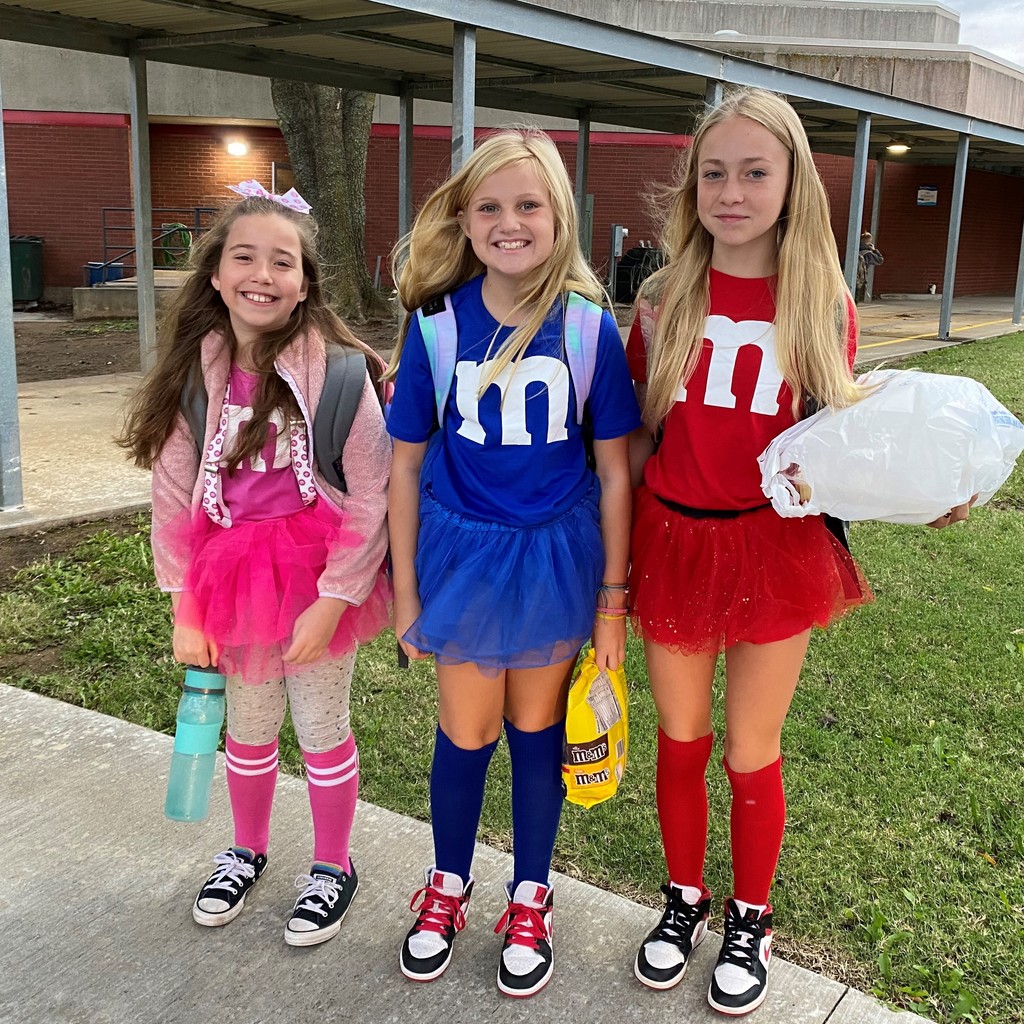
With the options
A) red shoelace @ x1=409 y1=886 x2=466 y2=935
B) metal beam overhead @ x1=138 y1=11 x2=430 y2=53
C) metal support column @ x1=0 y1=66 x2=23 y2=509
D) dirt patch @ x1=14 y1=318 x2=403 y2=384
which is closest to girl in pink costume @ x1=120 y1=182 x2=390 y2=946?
red shoelace @ x1=409 y1=886 x2=466 y2=935

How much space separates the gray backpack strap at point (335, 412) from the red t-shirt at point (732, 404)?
0.70 meters

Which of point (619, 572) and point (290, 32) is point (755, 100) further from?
point (290, 32)

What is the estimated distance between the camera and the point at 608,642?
2301mm

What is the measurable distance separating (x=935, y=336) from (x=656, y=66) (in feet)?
28.4

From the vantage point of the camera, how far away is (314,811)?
2541 mm

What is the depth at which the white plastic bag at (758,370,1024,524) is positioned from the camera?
2.03 metres

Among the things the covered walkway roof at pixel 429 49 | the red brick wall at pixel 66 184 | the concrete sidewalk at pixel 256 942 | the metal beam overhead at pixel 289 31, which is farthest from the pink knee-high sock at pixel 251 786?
the red brick wall at pixel 66 184

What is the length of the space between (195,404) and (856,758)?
2.31 m

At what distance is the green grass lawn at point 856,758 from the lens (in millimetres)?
2529

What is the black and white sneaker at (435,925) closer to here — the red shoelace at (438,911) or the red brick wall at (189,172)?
the red shoelace at (438,911)

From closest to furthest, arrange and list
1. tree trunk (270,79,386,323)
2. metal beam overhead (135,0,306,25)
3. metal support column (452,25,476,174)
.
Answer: metal support column (452,25,476,174)
metal beam overhead (135,0,306,25)
tree trunk (270,79,386,323)

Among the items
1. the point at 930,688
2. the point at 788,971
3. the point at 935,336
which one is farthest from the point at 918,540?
the point at 935,336

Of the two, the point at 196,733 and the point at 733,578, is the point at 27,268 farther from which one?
the point at 733,578

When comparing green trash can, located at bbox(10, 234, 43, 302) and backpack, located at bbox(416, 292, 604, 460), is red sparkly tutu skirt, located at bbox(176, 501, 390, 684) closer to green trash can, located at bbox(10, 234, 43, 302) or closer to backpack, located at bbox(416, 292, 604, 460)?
backpack, located at bbox(416, 292, 604, 460)
